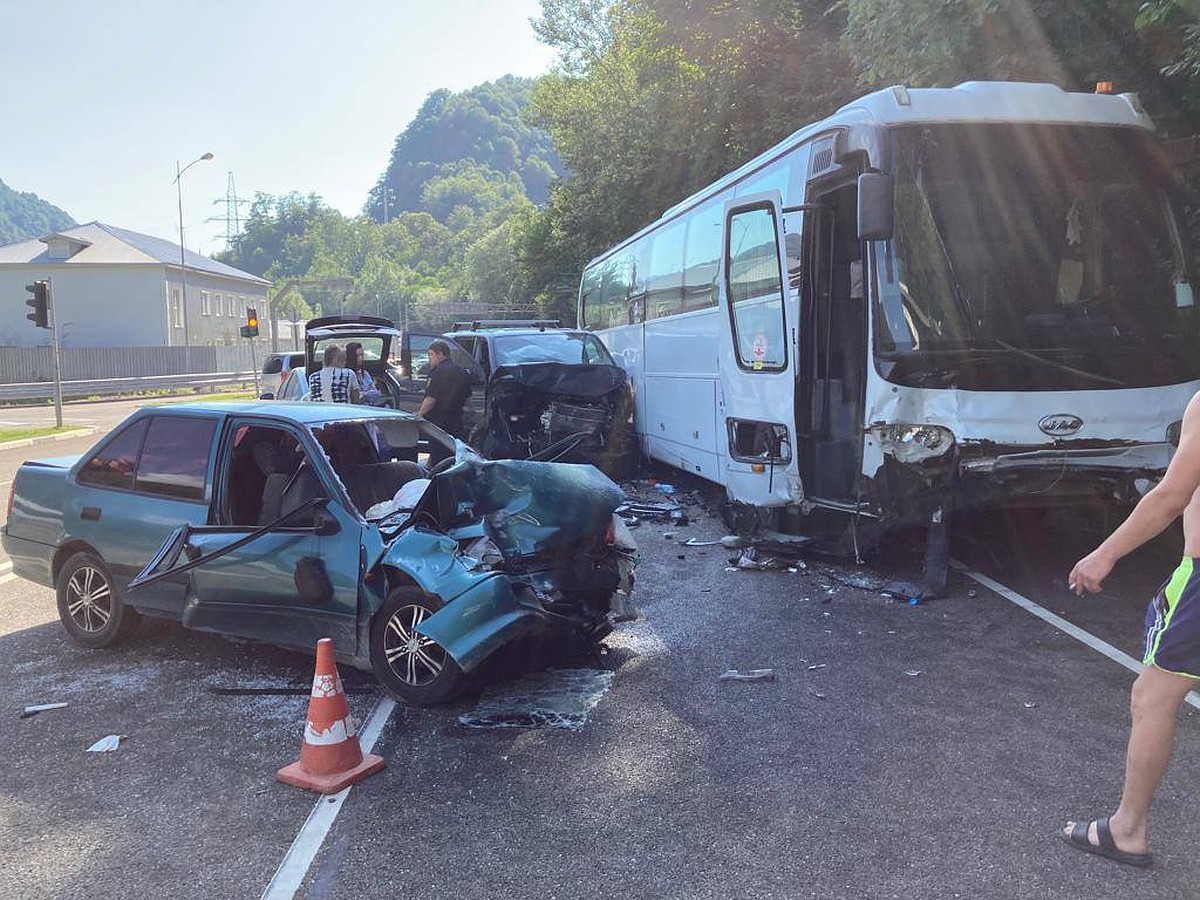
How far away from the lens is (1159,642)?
10.7 feet

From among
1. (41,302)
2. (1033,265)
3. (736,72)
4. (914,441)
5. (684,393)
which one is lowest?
(914,441)

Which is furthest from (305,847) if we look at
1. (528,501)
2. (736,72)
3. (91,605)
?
(736,72)

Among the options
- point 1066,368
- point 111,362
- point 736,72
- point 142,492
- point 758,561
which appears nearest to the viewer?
point 142,492

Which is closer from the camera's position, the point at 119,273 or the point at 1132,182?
the point at 1132,182

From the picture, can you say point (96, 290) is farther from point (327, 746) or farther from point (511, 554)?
point (327, 746)

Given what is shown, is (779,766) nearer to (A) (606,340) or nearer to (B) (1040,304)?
(B) (1040,304)

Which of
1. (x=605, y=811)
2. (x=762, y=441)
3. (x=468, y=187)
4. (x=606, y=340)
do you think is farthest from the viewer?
(x=468, y=187)

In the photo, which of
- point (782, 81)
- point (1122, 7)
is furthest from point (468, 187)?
point (1122, 7)

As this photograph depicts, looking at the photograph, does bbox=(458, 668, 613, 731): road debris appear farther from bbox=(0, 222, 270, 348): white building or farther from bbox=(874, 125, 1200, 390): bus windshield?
bbox=(0, 222, 270, 348): white building

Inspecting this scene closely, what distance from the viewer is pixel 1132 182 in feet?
23.4

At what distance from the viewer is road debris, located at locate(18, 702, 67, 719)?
16.9 ft

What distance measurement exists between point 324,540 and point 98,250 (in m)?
60.2

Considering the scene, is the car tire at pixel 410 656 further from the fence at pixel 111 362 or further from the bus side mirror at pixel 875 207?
the fence at pixel 111 362

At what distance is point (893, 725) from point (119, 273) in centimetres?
6059
